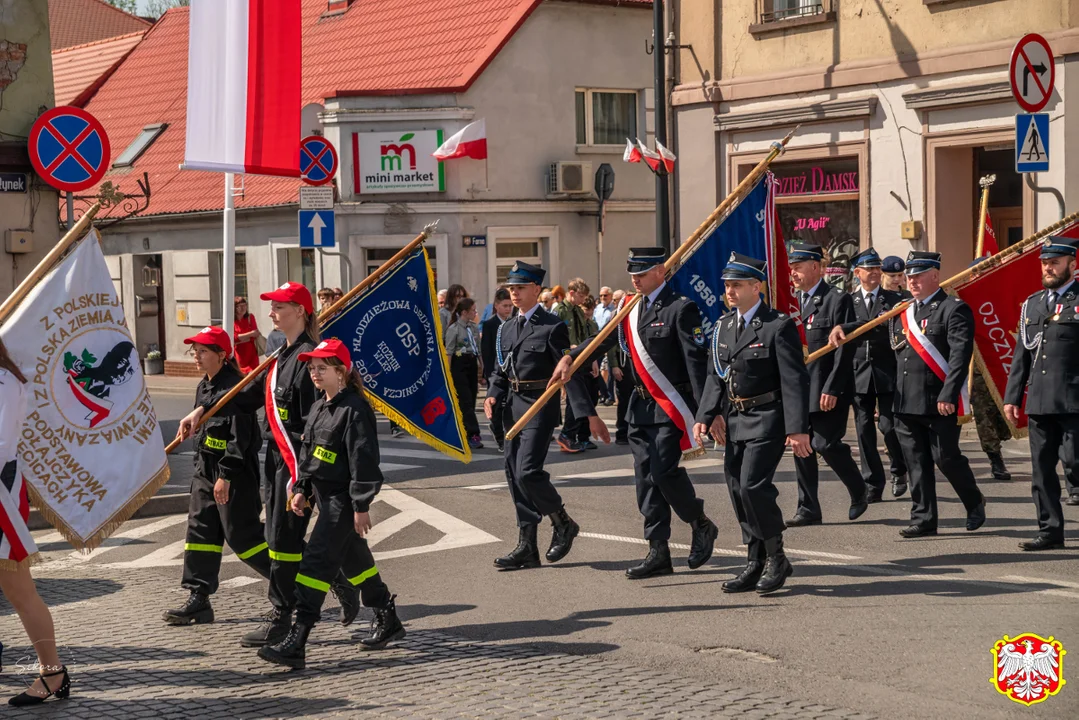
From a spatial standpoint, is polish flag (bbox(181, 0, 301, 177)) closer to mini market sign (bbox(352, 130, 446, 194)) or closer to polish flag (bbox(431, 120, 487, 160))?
polish flag (bbox(431, 120, 487, 160))

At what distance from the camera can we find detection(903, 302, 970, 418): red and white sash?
414 inches

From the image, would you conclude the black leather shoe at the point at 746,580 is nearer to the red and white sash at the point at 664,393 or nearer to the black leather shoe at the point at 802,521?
the red and white sash at the point at 664,393

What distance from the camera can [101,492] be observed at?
307 inches

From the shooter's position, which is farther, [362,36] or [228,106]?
[362,36]

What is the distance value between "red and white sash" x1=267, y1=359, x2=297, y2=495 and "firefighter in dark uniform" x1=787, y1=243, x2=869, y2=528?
4.21 meters

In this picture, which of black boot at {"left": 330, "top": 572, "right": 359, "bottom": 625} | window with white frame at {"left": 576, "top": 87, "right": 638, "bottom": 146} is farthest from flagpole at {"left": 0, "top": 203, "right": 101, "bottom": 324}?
window with white frame at {"left": 576, "top": 87, "right": 638, "bottom": 146}

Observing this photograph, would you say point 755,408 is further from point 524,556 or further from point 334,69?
point 334,69

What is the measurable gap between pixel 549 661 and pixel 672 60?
17.2m

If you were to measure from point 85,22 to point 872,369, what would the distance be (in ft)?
136

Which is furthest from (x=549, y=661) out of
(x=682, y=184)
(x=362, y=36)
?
(x=362, y=36)

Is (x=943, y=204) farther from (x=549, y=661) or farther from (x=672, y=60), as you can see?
(x=549, y=661)

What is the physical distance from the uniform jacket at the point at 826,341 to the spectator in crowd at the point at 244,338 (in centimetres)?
654

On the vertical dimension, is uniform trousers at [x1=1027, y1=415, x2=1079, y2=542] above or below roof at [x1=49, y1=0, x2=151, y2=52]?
below

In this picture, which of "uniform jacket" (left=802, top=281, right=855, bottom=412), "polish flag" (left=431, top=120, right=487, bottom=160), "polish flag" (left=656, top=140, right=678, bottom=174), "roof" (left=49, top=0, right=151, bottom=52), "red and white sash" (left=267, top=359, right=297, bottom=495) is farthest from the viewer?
"roof" (left=49, top=0, right=151, bottom=52)
